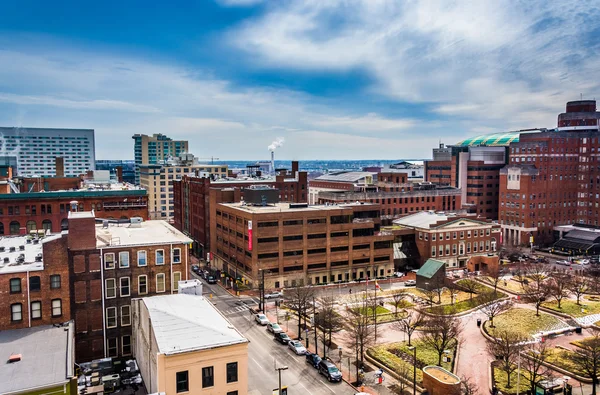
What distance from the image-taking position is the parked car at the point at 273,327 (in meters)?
68.8

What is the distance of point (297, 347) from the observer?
62344 mm

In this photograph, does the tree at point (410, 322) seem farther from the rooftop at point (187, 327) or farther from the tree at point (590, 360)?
the rooftop at point (187, 327)

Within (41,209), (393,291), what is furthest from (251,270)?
(41,209)

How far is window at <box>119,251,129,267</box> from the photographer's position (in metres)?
57.7

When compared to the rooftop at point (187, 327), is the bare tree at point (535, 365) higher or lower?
lower

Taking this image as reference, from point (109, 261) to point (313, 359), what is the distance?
2719cm

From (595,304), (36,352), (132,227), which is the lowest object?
(595,304)

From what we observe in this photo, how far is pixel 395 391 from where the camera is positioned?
50312 mm

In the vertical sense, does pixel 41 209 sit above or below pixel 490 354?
above

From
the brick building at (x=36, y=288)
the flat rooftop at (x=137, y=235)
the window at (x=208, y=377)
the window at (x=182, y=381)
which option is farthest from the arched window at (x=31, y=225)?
the window at (x=208, y=377)

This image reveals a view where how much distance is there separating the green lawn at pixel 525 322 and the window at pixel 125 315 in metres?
48.8

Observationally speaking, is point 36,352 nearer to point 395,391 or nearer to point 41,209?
point 395,391

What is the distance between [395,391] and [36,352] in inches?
1378

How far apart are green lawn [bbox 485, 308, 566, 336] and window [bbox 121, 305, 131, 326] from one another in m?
48.8
